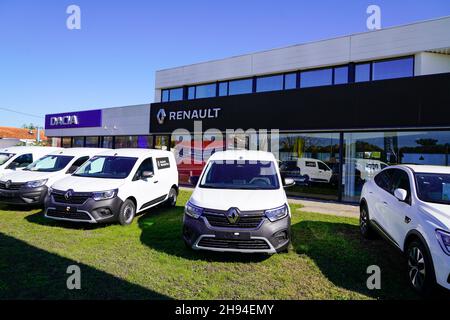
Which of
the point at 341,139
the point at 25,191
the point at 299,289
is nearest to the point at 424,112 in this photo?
the point at 341,139

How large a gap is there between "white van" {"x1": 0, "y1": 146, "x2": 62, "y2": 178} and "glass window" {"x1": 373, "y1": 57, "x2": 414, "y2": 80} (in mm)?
14449

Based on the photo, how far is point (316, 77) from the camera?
16297 mm

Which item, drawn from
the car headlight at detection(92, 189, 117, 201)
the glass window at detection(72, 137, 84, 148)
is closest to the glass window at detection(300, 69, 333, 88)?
the car headlight at detection(92, 189, 117, 201)

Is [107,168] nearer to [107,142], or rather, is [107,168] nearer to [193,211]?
[193,211]

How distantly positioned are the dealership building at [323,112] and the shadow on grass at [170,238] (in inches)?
238

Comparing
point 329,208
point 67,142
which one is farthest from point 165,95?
point 329,208

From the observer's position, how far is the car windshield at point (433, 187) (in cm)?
472

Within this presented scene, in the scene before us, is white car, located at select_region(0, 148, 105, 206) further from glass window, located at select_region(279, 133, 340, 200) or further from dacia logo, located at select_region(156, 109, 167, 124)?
glass window, located at select_region(279, 133, 340, 200)

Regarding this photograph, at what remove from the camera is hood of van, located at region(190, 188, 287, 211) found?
514 cm

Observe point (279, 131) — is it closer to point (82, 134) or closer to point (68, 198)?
point (68, 198)

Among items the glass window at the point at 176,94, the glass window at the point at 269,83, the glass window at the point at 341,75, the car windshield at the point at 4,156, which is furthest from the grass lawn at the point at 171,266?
the glass window at the point at 176,94

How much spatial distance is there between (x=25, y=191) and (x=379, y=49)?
1515 centimetres

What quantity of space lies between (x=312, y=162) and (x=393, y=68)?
6136 mm

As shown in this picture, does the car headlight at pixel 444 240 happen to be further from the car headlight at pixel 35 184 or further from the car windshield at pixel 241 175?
the car headlight at pixel 35 184
